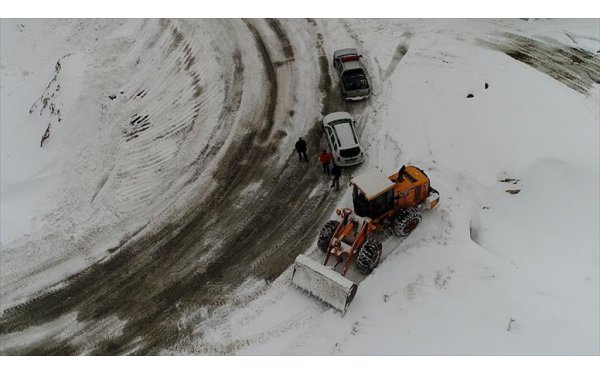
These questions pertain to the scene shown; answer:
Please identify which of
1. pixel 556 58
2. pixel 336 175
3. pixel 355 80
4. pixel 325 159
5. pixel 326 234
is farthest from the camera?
pixel 556 58

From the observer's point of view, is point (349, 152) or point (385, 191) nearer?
point (385, 191)

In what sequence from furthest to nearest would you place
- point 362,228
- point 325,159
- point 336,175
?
point 325,159, point 336,175, point 362,228

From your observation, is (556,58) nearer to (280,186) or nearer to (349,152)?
(349,152)

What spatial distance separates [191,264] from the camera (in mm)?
16547

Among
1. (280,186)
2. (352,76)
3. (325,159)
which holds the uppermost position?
(352,76)

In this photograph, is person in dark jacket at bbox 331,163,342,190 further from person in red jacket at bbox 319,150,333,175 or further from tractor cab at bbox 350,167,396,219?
tractor cab at bbox 350,167,396,219

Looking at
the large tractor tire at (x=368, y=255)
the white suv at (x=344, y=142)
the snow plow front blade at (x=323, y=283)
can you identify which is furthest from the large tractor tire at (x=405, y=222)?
the white suv at (x=344, y=142)

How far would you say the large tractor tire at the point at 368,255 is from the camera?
14883 mm

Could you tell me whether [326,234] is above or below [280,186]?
below

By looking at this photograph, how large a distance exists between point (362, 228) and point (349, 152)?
4163mm

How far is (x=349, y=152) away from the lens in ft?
60.6

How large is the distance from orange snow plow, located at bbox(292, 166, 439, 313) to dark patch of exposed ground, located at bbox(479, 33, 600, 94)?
989cm

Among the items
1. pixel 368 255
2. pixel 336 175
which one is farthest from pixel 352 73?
pixel 368 255

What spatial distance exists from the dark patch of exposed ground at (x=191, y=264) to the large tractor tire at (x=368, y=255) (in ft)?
7.43
